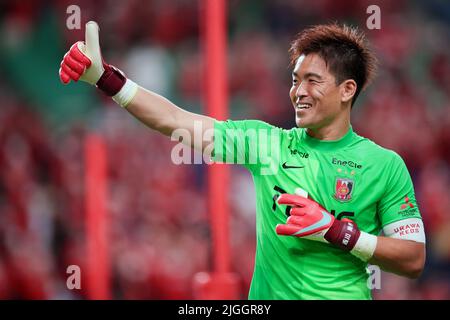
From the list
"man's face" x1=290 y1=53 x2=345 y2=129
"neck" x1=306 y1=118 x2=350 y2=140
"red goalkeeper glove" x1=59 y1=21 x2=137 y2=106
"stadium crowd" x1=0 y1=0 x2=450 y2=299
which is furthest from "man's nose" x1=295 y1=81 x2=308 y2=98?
"stadium crowd" x1=0 y1=0 x2=450 y2=299

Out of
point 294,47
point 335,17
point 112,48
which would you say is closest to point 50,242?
point 112,48

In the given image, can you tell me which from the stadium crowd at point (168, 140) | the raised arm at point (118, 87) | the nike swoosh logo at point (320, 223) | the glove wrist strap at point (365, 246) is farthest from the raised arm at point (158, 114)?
the stadium crowd at point (168, 140)

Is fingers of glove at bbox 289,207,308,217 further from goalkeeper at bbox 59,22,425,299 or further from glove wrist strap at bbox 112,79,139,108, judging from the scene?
glove wrist strap at bbox 112,79,139,108

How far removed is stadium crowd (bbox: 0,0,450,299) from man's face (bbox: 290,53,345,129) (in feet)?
10.7

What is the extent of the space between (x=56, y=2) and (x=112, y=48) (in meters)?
0.79

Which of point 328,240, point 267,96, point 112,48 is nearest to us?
point 328,240

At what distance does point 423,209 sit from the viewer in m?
6.48

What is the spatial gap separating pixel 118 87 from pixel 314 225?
2.62 feet

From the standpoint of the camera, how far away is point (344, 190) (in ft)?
10.2

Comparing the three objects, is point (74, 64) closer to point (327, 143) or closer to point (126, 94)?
point (126, 94)

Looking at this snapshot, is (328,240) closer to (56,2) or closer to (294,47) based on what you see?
(294,47)

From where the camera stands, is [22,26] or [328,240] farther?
[22,26]
